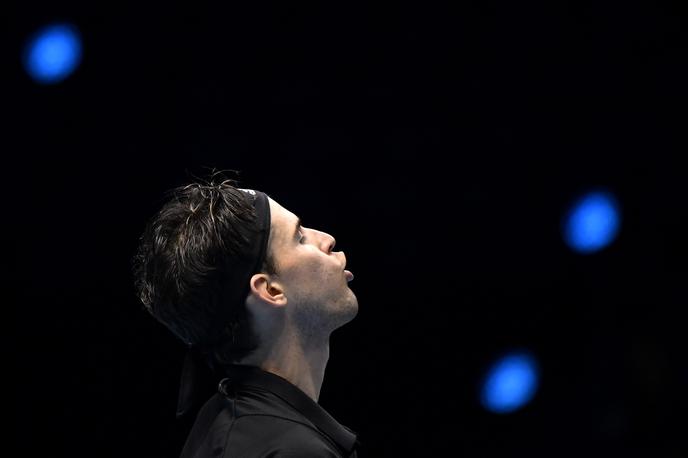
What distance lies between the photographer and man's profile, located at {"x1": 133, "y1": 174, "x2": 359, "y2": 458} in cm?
245

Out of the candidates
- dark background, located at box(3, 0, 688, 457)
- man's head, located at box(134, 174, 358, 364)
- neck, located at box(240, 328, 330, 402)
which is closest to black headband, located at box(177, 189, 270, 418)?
man's head, located at box(134, 174, 358, 364)

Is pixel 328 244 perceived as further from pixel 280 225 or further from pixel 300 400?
pixel 300 400

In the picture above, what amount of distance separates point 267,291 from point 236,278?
0.27 feet

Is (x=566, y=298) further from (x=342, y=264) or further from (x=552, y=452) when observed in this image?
(x=342, y=264)

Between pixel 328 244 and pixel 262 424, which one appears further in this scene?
pixel 328 244

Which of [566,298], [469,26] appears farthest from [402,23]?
[566,298]

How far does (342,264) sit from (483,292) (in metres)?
1.77

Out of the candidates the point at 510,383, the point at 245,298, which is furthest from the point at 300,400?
the point at 510,383

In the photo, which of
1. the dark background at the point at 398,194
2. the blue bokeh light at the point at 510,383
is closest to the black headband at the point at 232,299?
the dark background at the point at 398,194

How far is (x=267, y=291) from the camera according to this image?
2.53 meters

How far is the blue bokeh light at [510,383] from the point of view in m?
→ 4.30

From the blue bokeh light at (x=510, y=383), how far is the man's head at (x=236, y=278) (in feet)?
6.07

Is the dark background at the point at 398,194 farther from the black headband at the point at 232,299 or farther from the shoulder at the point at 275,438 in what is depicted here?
the shoulder at the point at 275,438

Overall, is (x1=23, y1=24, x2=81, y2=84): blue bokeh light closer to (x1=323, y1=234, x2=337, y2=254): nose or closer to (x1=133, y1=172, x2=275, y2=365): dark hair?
(x1=133, y1=172, x2=275, y2=365): dark hair
